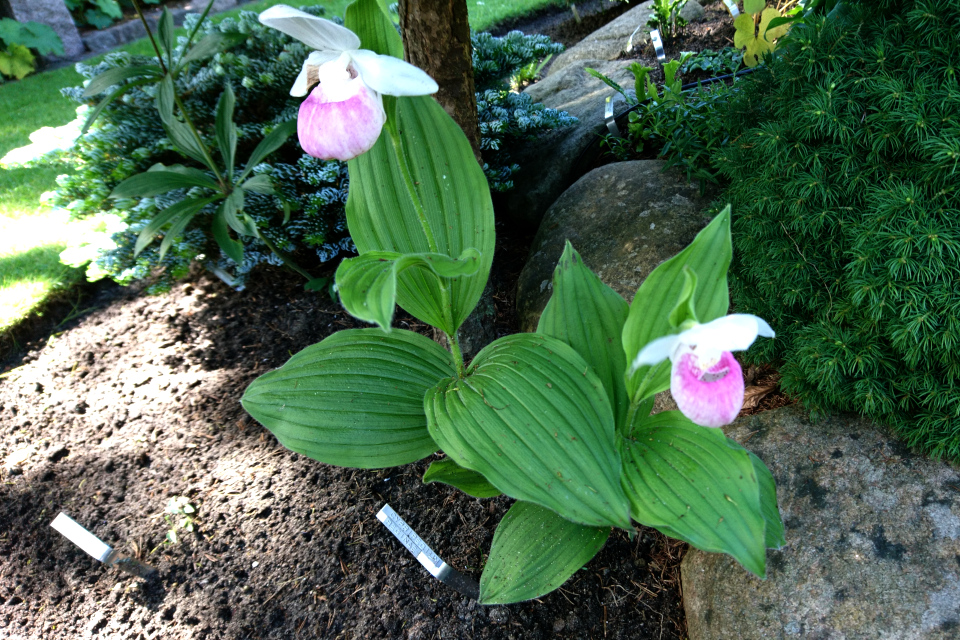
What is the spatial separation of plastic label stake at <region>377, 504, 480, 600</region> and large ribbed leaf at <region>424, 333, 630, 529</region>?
0.46 metres

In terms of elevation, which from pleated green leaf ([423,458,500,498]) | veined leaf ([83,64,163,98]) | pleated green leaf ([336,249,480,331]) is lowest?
pleated green leaf ([423,458,500,498])

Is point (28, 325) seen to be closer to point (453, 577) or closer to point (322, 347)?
point (322, 347)

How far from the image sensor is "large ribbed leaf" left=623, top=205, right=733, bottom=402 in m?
1.04

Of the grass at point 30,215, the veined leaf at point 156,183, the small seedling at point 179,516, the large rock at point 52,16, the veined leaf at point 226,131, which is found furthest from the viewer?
the large rock at point 52,16

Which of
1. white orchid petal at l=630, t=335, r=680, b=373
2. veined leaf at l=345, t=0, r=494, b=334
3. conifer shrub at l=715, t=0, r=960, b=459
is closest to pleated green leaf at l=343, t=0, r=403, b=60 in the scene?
veined leaf at l=345, t=0, r=494, b=334

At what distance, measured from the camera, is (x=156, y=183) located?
1805mm

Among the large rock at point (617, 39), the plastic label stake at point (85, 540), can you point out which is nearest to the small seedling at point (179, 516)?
the plastic label stake at point (85, 540)

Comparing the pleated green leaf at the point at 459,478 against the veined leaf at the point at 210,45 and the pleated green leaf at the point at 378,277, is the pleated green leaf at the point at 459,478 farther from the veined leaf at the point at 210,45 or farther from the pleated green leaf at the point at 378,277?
the veined leaf at the point at 210,45

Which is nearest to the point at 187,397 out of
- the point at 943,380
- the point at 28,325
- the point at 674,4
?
the point at 28,325

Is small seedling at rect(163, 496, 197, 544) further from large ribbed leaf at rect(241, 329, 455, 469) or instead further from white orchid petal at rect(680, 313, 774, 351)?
white orchid petal at rect(680, 313, 774, 351)

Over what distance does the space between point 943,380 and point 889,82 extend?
0.68 meters

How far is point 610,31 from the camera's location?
3.72 meters

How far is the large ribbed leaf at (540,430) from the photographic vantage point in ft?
3.32

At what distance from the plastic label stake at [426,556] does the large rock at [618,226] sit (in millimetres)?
776
